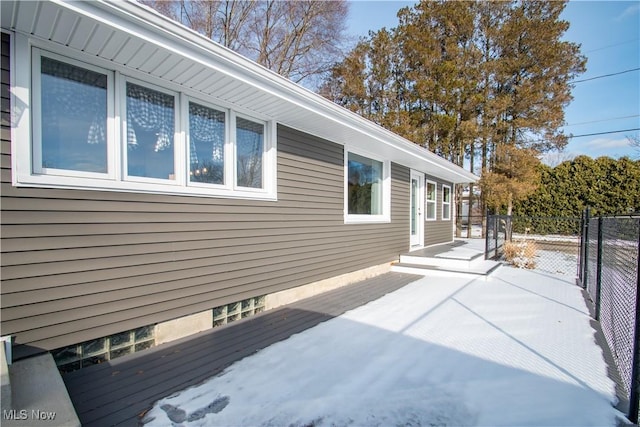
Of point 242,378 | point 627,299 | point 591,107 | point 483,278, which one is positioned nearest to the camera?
point 242,378

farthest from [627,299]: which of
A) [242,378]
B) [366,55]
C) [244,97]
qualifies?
[366,55]

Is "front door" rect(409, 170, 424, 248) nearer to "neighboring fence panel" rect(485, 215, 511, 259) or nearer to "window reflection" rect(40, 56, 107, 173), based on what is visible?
"neighboring fence panel" rect(485, 215, 511, 259)

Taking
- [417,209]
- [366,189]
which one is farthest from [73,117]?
[417,209]

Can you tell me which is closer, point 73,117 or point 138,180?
point 73,117

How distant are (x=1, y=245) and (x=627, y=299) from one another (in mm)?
4796

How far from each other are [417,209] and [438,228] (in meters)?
2.00

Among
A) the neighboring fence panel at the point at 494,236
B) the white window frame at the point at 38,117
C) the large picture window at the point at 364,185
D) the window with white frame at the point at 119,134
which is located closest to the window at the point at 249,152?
the window with white frame at the point at 119,134

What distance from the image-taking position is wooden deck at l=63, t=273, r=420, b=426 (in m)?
2.08

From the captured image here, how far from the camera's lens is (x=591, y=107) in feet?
55.2

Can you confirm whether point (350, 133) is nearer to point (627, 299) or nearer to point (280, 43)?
point (627, 299)

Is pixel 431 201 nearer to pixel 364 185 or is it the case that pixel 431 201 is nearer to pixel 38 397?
pixel 364 185

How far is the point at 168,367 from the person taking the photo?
103 inches

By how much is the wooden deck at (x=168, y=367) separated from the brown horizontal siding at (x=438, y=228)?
5.96 metres

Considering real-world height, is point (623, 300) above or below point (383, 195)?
below
